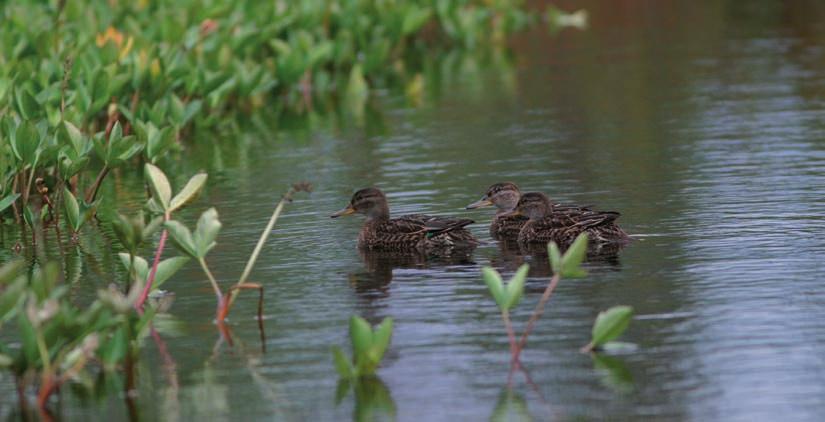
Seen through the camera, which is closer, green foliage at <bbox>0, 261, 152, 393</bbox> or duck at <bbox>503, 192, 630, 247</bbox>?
green foliage at <bbox>0, 261, 152, 393</bbox>

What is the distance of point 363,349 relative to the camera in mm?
7398

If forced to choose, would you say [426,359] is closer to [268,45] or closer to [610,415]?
[610,415]

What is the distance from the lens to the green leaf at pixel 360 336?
7.35 metres

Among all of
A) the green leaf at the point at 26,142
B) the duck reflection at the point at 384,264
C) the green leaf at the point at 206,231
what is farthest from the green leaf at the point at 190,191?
the green leaf at the point at 26,142

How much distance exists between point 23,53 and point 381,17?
9.67 m

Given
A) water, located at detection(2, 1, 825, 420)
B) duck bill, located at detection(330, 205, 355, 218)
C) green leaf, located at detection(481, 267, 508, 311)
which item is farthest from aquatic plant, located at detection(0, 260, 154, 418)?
duck bill, located at detection(330, 205, 355, 218)

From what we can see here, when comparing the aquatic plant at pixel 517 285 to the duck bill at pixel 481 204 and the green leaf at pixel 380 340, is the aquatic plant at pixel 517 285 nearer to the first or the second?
the green leaf at pixel 380 340

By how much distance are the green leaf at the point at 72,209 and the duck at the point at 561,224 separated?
3048 millimetres

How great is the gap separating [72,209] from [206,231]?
10.4 ft

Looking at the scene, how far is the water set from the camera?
7.22 metres

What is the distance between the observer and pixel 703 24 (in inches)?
1117

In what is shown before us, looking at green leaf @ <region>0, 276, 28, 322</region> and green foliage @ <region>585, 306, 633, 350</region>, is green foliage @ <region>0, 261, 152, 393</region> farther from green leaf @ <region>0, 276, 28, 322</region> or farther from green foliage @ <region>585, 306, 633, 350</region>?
green foliage @ <region>585, 306, 633, 350</region>

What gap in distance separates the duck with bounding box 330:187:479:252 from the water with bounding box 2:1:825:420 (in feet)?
0.64

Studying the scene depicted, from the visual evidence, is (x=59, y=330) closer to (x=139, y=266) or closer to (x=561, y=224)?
(x=139, y=266)
